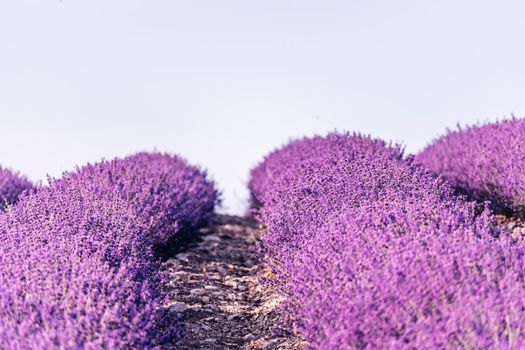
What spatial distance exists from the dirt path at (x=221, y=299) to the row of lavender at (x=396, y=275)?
1.81 feet

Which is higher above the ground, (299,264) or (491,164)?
(491,164)

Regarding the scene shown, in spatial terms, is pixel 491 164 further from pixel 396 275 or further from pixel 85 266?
pixel 85 266

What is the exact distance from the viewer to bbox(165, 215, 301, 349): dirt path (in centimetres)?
517

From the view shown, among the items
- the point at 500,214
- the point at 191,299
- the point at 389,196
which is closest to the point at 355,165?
the point at 389,196

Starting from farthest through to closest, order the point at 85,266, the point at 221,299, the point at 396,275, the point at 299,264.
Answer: the point at 221,299 → the point at 299,264 → the point at 85,266 → the point at 396,275

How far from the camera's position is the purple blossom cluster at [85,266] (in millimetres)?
3430

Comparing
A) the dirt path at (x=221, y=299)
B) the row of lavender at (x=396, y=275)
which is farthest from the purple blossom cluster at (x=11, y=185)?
the row of lavender at (x=396, y=275)

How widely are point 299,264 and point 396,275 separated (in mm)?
975

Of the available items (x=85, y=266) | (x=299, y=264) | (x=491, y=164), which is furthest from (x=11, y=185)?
(x=491, y=164)

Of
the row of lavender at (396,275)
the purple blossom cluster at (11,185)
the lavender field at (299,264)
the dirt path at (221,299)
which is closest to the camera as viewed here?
the row of lavender at (396,275)

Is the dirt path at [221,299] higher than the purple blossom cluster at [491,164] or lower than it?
lower

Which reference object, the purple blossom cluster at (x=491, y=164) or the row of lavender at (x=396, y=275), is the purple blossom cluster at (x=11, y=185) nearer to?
the row of lavender at (x=396, y=275)

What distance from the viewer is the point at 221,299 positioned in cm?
631

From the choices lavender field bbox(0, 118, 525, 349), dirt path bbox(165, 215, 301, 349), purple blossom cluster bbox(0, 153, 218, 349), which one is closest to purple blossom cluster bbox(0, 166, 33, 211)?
lavender field bbox(0, 118, 525, 349)
